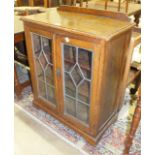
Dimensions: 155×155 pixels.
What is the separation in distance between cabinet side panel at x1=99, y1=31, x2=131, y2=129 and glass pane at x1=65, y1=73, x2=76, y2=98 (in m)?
0.25

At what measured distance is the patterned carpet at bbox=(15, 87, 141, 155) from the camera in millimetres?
1469

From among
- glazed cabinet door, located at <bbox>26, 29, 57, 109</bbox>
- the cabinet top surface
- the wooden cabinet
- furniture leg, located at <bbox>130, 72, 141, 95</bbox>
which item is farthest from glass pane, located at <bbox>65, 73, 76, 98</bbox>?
furniture leg, located at <bbox>130, 72, 141, 95</bbox>

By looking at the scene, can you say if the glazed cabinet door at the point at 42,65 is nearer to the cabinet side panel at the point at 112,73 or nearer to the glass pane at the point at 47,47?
the glass pane at the point at 47,47

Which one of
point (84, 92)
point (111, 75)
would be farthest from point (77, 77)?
point (111, 75)

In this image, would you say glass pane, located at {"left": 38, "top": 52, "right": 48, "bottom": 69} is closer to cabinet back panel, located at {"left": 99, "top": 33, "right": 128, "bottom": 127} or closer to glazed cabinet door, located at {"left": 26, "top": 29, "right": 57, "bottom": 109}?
glazed cabinet door, located at {"left": 26, "top": 29, "right": 57, "bottom": 109}

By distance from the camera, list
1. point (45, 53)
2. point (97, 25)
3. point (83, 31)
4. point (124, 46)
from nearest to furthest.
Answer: point (83, 31) < point (97, 25) < point (124, 46) < point (45, 53)

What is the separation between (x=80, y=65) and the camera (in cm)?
127

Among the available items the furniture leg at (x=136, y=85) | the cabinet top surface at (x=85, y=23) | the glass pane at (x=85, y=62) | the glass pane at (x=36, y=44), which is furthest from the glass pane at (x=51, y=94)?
the furniture leg at (x=136, y=85)

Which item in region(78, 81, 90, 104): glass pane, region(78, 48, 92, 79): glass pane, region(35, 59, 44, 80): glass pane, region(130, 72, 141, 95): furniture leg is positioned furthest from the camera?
region(130, 72, 141, 95): furniture leg

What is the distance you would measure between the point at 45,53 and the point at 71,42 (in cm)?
37

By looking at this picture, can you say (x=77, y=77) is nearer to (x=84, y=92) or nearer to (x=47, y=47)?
(x=84, y=92)
